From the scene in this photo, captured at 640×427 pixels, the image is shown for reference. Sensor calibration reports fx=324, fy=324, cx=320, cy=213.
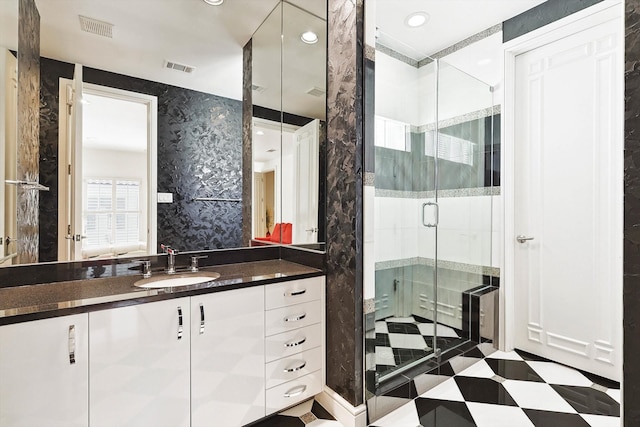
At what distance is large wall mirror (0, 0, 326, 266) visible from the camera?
1572 mm

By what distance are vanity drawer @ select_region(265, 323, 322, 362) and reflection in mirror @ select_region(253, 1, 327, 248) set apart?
20.3 inches

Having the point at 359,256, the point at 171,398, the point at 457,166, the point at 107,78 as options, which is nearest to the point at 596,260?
the point at 457,166

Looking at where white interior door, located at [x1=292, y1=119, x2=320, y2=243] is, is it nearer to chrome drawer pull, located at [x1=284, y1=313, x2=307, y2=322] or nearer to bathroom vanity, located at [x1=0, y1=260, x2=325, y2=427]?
bathroom vanity, located at [x1=0, y1=260, x2=325, y2=427]

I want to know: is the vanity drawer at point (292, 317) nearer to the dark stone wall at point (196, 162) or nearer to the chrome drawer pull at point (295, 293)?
the chrome drawer pull at point (295, 293)

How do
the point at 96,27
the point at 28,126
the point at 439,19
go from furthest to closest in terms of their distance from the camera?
the point at 439,19
the point at 96,27
the point at 28,126

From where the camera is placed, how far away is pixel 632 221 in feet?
3.19

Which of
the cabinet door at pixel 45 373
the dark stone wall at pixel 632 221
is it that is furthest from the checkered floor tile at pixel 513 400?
the cabinet door at pixel 45 373

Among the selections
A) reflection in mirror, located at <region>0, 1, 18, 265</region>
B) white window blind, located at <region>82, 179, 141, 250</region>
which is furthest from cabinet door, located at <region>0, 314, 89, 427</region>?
white window blind, located at <region>82, 179, 141, 250</region>

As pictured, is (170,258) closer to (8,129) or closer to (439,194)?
(8,129)

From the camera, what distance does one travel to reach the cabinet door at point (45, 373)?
1.09 meters

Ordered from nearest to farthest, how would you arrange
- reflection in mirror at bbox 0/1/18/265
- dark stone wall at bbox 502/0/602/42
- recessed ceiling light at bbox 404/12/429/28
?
reflection in mirror at bbox 0/1/18/265, dark stone wall at bbox 502/0/602/42, recessed ceiling light at bbox 404/12/429/28

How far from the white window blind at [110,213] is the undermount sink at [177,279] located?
258mm

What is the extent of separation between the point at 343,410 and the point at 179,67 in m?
2.21

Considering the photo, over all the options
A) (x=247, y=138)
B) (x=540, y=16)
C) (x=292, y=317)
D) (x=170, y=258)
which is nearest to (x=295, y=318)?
(x=292, y=317)
